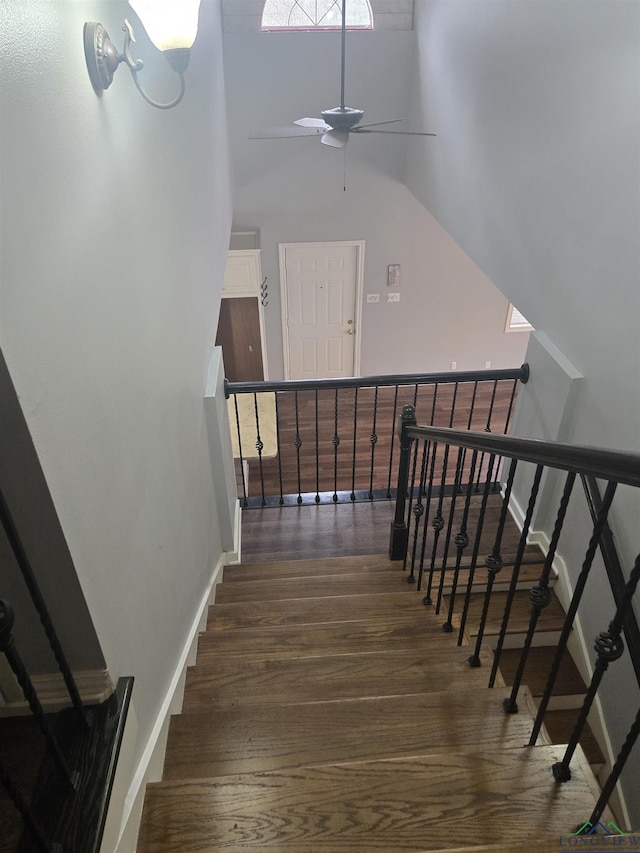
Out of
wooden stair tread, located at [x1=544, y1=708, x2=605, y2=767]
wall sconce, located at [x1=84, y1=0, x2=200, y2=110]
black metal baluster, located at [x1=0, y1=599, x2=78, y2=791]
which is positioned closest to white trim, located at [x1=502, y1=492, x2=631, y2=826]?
wooden stair tread, located at [x1=544, y1=708, x2=605, y2=767]

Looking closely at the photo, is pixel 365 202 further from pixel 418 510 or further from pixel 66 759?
pixel 66 759

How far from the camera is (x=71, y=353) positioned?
1120 millimetres

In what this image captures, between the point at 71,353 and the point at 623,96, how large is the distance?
2.39m

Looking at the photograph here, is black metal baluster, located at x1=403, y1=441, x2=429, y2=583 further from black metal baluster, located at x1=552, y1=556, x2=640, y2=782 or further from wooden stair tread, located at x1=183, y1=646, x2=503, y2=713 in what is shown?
black metal baluster, located at x1=552, y1=556, x2=640, y2=782

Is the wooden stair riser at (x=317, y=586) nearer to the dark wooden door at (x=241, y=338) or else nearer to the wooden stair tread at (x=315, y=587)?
the wooden stair tread at (x=315, y=587)

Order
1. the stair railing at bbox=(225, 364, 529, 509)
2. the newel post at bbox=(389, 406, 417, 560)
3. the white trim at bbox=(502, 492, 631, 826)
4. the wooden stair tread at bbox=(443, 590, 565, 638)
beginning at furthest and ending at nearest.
Result: the stair railing at bbox=(225, 364, 529, 509)
the wooden stair tread at bbox=(443, 590, 565, 638)
the newel post at bbox=(389, 406, 417, 560)
the white trim at bbox=(502, 492, 631, 826)

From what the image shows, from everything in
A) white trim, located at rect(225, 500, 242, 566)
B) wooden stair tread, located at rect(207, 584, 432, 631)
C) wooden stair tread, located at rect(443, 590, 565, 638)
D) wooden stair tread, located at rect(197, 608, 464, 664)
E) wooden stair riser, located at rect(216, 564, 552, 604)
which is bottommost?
wooden stair tread, located at rect(443, 590, 565, 638)

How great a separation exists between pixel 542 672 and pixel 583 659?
221 millimetres

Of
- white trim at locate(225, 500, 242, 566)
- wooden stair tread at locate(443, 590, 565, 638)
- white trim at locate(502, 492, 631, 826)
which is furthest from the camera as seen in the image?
white trim at locate(225, 500, 242, 566)

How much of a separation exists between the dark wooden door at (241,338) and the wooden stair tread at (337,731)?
5.56 m

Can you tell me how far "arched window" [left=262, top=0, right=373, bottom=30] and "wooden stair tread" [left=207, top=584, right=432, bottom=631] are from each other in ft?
16.3

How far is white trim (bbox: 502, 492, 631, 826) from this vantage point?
97.3 inches

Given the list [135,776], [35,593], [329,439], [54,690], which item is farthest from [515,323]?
[35,593]

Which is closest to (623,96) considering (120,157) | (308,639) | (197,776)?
(120,157)
